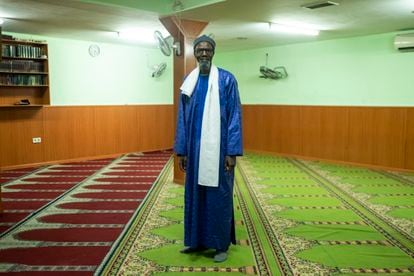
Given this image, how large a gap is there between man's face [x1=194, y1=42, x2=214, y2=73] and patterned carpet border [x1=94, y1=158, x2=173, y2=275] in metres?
1.64

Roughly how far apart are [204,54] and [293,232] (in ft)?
6.22

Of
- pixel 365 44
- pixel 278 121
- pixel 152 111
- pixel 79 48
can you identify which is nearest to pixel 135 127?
pixel 152 111

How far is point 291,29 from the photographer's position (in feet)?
22.0

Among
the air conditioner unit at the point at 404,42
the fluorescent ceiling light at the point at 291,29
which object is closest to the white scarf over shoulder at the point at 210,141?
the fluorescent ceiling light at the point at 291,29

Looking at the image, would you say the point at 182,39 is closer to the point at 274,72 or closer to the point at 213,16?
the point at 213,16

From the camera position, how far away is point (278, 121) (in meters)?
8.70

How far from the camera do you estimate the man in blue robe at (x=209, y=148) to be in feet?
9.75

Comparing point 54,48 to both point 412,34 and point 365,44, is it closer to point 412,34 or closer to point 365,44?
point 365,44

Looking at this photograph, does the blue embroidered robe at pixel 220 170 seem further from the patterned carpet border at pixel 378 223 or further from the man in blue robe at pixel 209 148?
the patterned carpet border at pixel 378 223

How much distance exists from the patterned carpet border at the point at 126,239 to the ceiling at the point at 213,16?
253cm

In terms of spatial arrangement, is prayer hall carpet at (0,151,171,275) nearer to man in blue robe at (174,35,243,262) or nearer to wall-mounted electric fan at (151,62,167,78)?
man in blue robe at (174,35,243,262)

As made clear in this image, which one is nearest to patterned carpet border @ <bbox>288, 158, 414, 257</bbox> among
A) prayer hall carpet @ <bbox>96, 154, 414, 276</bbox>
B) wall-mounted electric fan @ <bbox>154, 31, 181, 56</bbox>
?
prayer hall carpet @ <bbox>96, 154, 414, 276</bbox>

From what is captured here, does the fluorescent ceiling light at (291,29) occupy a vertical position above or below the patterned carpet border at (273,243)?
above

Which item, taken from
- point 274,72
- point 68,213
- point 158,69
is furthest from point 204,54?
point 158,69
